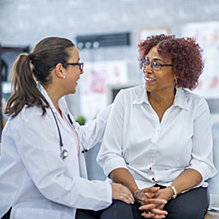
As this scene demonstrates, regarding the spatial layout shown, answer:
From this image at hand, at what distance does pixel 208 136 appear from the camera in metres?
1.59

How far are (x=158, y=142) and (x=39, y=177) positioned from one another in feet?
2.20

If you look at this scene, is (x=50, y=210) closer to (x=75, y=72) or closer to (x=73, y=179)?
(x=73, y=179)

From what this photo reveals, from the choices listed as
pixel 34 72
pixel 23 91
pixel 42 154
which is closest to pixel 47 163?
pixel 42 154

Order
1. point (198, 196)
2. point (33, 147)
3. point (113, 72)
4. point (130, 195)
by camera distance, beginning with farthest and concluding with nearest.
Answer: point (113, 72), point (198, 196), point (130, 195), point (33, 147)

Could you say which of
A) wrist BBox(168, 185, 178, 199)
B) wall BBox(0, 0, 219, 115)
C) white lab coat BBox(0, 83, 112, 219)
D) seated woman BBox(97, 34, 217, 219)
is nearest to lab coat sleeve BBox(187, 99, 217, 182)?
seated woman BBox(97, 34, 217, 219)

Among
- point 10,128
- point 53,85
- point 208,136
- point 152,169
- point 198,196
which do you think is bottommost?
point 198,196

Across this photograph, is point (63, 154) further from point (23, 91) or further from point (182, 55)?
point (182, 55)

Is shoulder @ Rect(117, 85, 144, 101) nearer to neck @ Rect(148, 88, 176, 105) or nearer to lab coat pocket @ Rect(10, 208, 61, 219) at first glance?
neck @ Rect(148, 88, 176, 105)

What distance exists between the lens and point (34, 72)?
139 centimetres

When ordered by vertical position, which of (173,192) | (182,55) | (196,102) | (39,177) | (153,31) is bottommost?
(173,192)

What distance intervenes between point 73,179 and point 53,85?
455 mm

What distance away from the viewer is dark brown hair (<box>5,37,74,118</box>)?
4.23 feet

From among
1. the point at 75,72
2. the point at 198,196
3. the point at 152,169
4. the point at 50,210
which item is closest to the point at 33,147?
the point at 50,210

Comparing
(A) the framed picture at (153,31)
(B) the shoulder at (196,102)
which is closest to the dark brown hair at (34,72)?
(B) the shoulder at (196,102)
